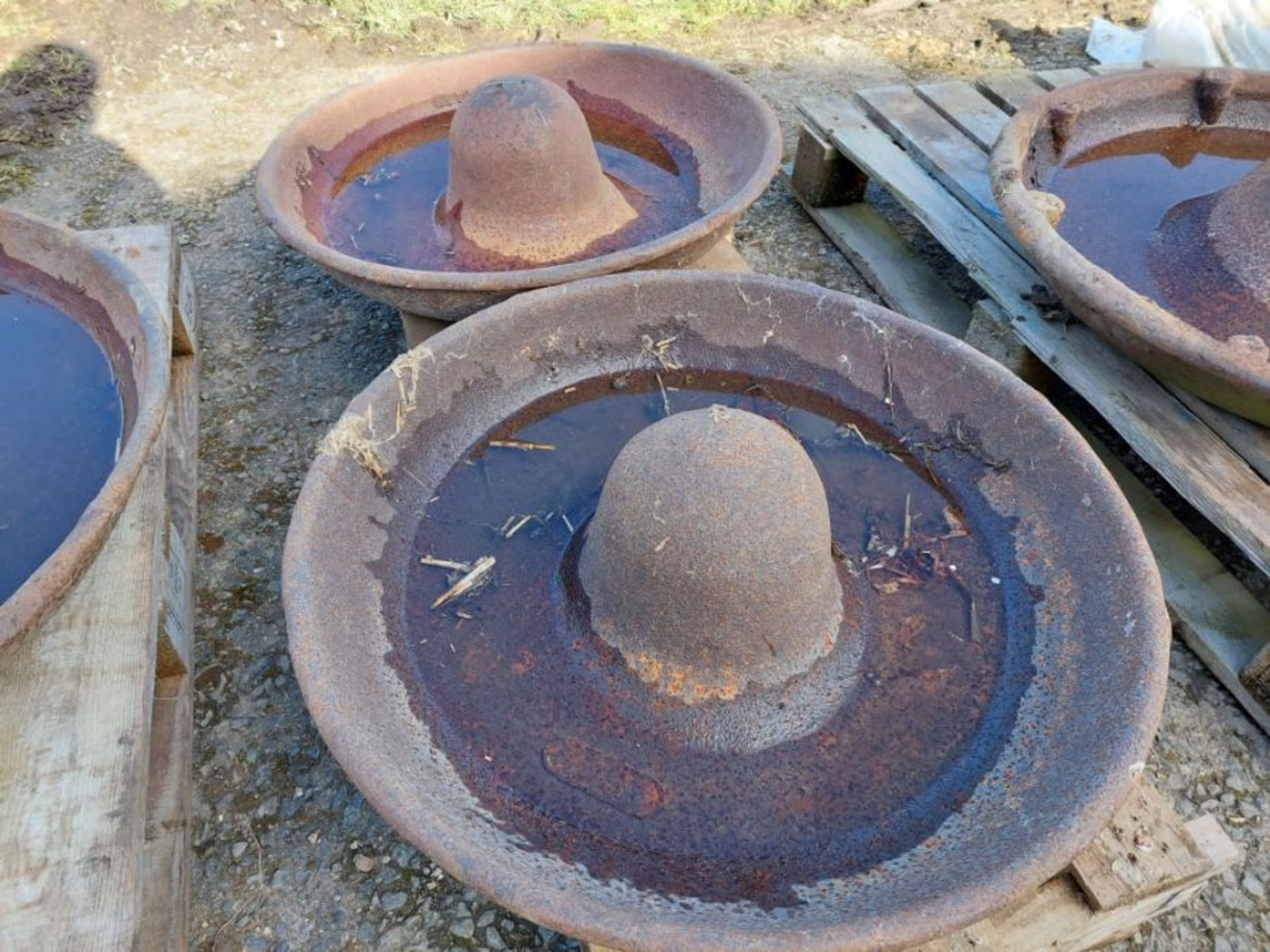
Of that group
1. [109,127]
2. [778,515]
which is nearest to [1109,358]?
[778,515]

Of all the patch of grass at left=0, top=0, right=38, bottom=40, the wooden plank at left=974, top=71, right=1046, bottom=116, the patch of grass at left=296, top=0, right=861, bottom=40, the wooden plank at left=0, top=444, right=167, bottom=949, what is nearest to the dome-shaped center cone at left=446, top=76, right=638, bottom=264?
the wooden plank at left=0, top=444, right=167, bottom=949

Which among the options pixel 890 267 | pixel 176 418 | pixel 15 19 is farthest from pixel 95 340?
pixel 15 19

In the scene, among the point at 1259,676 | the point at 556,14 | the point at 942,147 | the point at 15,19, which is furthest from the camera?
the point at 556,14

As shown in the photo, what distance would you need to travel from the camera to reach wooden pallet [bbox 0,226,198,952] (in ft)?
5.75

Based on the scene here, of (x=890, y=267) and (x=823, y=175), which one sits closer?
(x=890, y=267)

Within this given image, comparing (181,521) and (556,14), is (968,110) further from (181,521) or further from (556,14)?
(181,521)

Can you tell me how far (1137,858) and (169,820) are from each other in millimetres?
2410

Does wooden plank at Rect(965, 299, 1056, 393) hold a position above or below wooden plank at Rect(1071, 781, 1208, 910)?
above

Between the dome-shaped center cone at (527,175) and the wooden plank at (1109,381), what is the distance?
53.5 inches

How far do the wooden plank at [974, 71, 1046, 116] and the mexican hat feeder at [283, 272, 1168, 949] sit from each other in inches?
96.5

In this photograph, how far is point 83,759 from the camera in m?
1.94

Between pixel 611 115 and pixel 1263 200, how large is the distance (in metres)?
2.69

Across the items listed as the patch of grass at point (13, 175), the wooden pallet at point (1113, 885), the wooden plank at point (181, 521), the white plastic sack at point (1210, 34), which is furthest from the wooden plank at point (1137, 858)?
the patch of grass at point (13, 175)

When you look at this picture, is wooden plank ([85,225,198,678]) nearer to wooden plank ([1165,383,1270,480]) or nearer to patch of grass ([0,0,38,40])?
wooden plank ([1165,383,1270,480])
